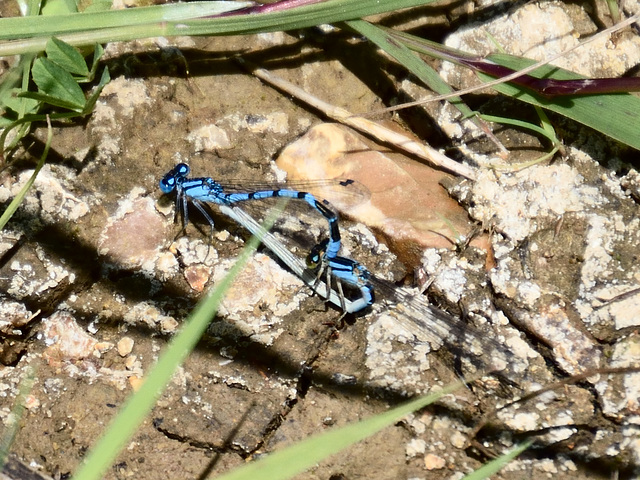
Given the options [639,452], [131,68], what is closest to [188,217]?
[131,68]

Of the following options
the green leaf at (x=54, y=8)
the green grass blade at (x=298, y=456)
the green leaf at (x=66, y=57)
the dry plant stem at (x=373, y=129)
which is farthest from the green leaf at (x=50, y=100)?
the green grass blade at (x=298, y=456)

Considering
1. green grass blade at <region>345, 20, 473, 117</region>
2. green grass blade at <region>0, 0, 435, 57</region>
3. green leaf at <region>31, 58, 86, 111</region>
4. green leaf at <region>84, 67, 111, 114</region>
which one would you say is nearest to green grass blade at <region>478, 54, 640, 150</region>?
green grass blade at <region>345, 20, 473, 117</region>

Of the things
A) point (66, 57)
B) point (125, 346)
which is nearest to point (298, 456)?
point (125, 346)

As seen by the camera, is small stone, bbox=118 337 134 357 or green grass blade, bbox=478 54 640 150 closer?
small stone, bbox=118 337 134 357

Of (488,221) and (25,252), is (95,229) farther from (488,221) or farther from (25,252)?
(488,221)

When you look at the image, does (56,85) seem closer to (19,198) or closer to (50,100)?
(50,100)

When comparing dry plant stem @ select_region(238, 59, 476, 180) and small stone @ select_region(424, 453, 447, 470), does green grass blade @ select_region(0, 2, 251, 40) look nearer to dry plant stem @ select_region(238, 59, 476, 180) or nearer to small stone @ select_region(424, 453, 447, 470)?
dry plant stem @ select_region(238, 59, 476, 180)
